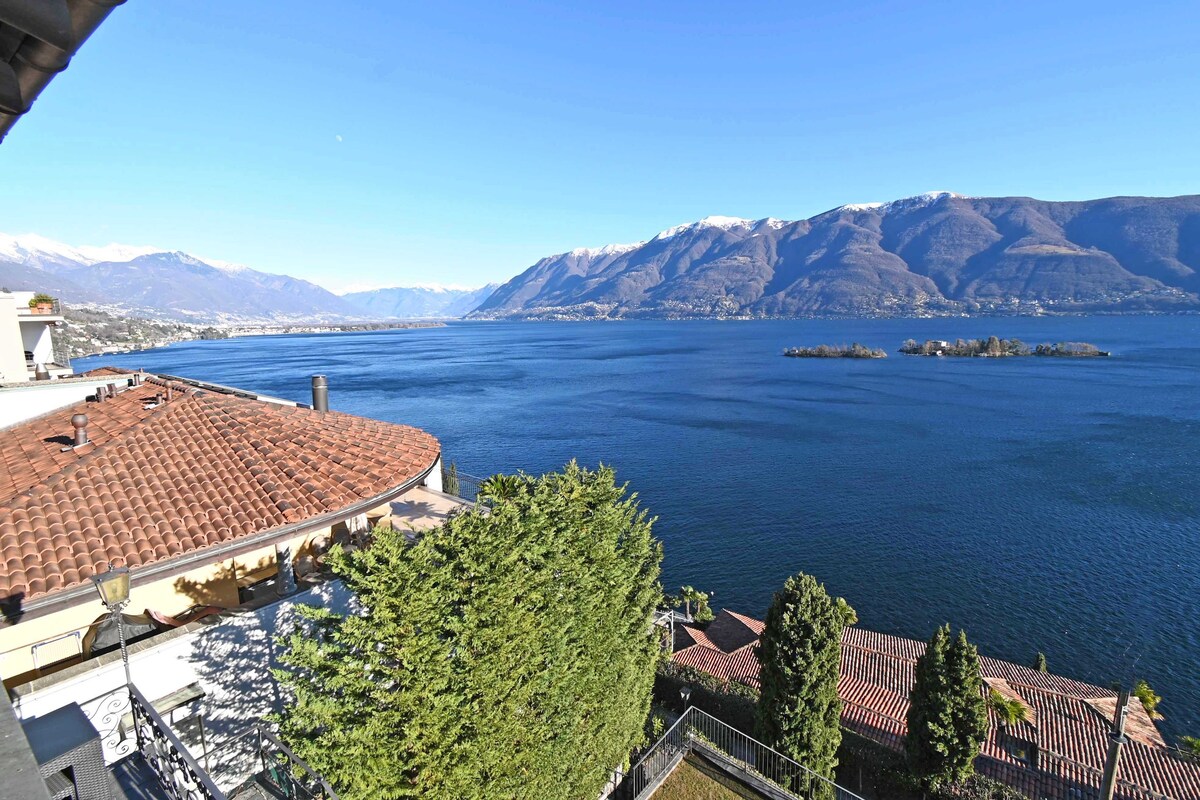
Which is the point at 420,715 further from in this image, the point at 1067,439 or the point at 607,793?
the point at 1067,439

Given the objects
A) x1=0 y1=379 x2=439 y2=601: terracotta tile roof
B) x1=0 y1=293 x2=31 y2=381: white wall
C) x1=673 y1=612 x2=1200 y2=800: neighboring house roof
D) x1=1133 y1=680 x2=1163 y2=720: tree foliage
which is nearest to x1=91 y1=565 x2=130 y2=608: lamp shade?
x1=0 y1=379 x2=439 y2=601: terracotta tile roof

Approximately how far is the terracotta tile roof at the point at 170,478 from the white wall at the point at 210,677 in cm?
119

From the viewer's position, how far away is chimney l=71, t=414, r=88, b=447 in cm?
1103

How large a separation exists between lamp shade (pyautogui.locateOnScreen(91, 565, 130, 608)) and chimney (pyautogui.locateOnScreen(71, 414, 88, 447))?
6.02m

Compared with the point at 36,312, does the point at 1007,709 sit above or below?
below

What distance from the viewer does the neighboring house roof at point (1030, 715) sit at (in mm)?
16125

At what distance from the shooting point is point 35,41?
1727 millimetres

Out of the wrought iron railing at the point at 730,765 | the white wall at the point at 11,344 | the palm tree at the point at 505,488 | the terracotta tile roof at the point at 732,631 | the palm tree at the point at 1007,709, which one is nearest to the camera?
the palm tree at the point at 505,488

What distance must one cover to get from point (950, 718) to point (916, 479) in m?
36.4

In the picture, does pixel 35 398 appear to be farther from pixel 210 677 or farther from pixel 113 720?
pixel 113 720

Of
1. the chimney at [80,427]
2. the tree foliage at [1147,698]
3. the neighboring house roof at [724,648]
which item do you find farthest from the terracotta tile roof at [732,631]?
the chimney at [80,427]

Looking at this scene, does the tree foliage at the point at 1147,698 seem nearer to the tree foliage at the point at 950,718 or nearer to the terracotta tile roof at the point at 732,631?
the tree foliage at the point at 950,718

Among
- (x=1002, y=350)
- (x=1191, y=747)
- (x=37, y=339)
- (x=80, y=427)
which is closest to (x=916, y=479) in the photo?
(x=1191, y=747)

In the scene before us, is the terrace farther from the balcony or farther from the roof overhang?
the balcony
